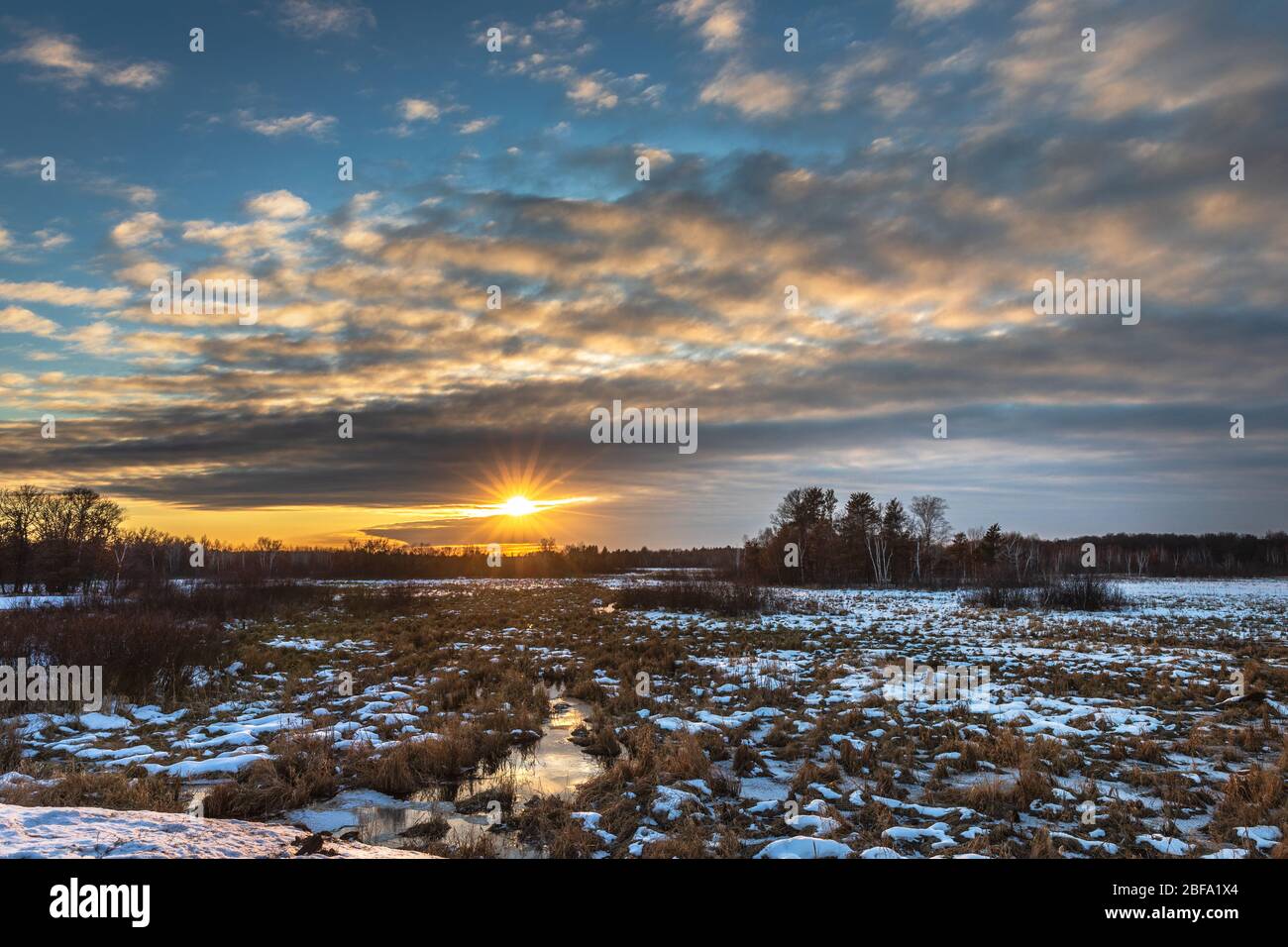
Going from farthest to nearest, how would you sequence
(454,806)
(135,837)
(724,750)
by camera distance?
(724,750)
(454,806)
(135,837)

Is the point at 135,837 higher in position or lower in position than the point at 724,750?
higher

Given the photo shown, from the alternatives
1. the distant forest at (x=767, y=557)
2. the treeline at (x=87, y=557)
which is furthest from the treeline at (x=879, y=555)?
the treeline at (x=87, y=557)

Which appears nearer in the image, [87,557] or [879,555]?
[87,557]

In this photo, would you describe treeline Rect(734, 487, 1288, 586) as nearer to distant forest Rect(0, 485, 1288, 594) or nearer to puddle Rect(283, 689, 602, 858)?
distant forest Rect(0, 485, 1288, 594)

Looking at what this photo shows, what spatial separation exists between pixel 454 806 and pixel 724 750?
3759 mm

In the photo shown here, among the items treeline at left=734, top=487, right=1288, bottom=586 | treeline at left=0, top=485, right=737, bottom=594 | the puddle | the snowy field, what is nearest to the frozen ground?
the snowy field

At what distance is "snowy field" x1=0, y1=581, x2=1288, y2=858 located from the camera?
5.71 meters

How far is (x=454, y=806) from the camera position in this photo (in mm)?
7012

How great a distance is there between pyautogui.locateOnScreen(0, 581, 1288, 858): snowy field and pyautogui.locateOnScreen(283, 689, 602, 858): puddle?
5cm

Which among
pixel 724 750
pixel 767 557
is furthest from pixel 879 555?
pixel 724 750

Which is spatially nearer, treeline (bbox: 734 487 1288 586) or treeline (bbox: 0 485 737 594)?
treeline (bbox: 0 485 737 594)

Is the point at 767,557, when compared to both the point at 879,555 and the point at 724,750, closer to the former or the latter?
the point at 879,555

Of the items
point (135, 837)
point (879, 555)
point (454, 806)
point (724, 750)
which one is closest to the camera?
point (135, 837)
